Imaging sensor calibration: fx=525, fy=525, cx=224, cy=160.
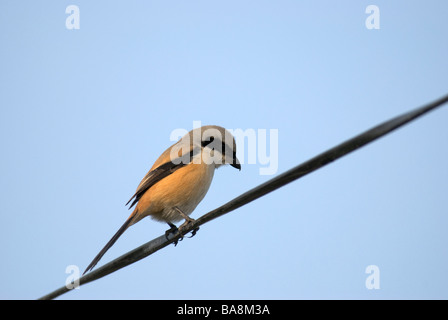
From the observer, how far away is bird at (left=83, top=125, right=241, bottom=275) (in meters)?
5.46

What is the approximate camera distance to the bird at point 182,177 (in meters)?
5.46

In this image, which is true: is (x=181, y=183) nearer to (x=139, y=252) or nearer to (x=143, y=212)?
(x=143, y=212)

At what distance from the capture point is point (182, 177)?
5.47 m

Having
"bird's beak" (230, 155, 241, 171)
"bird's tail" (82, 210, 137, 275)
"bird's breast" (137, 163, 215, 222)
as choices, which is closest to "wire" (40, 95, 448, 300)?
"bird's tail" (82, 210, 137, 275)

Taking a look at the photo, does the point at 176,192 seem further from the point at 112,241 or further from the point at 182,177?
the point at 112,241

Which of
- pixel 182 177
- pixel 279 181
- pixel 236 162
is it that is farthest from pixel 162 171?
pixel 279 181

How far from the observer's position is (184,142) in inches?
234

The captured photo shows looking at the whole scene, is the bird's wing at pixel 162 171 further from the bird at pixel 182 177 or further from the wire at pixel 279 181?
the wire at pixel 279 181

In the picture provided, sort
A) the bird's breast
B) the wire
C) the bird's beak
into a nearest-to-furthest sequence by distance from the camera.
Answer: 1. the wire
2. the bird's breast
3. the bird's beak

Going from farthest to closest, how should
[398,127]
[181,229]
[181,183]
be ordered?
[181,183], [181,229], [398,127]

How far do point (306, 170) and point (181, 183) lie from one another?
2698 mm

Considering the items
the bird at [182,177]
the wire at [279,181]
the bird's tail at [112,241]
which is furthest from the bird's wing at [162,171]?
the wire at [279,181]

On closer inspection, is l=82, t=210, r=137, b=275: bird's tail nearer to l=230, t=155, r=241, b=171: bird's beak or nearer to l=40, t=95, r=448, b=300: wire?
l=40, t=95, r=448, b=300: wire
